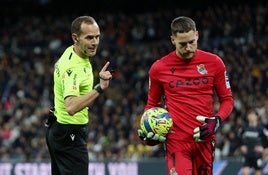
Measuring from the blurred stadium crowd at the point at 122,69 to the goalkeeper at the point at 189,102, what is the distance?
1068 cm

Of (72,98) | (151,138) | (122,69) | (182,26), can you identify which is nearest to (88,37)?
(72,98)

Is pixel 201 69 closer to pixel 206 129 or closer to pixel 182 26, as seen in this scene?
pixel 182 26

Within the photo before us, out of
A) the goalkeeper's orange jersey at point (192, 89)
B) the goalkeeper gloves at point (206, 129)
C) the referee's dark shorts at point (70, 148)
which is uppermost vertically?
the goalkeeper's orange jersey at point (192, 89)

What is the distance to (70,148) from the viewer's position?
7062mm

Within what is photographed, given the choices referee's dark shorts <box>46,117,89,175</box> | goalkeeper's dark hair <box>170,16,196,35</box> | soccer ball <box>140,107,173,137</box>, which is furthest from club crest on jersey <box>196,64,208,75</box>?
referee's dark shorts <box>46,117,89,175</box>

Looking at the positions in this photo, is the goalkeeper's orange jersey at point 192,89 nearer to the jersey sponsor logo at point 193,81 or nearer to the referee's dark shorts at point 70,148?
the jersey sponsor logo at point 193,81

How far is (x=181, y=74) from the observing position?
23.4 ft

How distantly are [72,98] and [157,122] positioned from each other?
2.97 ft

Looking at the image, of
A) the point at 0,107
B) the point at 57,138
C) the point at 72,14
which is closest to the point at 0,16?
the point at 72,14

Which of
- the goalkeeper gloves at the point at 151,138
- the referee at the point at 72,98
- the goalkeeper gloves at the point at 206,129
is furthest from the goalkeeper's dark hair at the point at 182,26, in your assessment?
the goalkeeper gloves at the point at 151,138

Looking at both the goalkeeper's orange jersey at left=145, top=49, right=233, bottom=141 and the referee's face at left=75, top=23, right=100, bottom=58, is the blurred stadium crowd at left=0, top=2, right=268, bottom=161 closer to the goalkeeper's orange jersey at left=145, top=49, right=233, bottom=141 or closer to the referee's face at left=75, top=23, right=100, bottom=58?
the goalkeeper's orange jersey at left=145, top=49, right=233, bottom=141

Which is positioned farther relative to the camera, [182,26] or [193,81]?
[193,81]

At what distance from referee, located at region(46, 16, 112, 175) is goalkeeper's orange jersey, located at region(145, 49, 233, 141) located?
0.82 meters

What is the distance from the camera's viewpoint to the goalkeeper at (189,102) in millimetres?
7027
